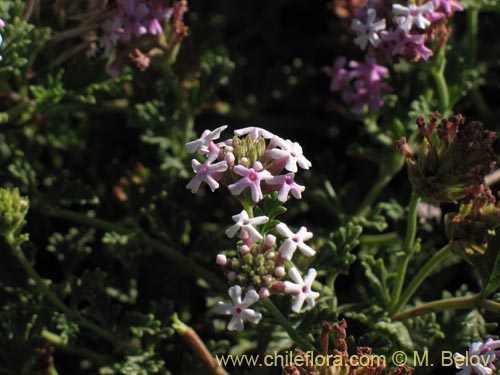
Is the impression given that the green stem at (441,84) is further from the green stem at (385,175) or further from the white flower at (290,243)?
the white flower at (290,243)

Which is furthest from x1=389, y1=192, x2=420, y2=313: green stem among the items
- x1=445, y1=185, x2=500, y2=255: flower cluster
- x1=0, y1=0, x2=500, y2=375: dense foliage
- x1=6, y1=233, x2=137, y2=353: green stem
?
x1=6, y1=233, x2=137, y2=353: green stem

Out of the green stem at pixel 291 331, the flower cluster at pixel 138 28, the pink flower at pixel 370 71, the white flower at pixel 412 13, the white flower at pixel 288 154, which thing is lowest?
the green stem at pixel 291 331

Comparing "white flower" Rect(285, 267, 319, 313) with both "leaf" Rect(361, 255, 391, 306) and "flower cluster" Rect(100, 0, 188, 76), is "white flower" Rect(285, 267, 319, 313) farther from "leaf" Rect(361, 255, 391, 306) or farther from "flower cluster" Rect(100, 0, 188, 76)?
"flower cluster" Rect(100, 0, 188, 76)

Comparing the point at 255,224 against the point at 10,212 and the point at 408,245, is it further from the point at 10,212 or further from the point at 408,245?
the point at 10,212

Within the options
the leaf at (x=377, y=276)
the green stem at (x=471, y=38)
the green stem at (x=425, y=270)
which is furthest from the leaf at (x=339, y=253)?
the green stem at (x=471, y=38)

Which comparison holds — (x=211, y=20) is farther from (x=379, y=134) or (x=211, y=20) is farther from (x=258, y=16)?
(x=379, y=134)

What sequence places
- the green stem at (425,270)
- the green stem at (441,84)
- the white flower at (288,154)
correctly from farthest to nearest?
the green stem at (441,84) → the green stem at (425,270) → the white flower at (288,154)

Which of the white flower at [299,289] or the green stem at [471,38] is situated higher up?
the green stem at [471,38]
